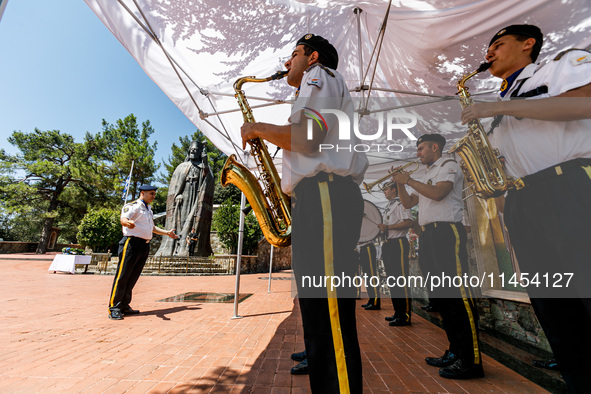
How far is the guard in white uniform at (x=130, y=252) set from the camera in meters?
4.48

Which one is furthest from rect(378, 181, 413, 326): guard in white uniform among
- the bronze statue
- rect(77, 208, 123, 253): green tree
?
rect(77, 208, 123, 253): green tree

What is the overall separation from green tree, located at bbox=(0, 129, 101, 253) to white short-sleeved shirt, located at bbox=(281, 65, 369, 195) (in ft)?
112

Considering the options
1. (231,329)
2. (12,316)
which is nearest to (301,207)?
(231,329)

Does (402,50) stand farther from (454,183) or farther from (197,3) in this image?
(197,3)

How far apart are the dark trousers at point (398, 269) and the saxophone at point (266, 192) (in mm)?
2837

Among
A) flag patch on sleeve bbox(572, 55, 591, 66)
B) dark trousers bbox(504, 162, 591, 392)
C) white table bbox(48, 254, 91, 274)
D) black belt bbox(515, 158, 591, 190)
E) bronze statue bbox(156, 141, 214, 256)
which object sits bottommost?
white table bbox(48, 254, 91, 274)

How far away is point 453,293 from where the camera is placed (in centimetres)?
250

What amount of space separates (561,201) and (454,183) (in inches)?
62.7

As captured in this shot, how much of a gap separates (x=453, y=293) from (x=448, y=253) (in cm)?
39

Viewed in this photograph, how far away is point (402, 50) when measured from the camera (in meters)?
3.82

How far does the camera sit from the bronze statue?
15.1m

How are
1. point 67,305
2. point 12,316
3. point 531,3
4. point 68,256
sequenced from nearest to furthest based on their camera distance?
1. point 531,3
2. point 12,316
3. point 67,305
4. point 68,256

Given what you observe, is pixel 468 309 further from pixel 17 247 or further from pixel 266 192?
pixel 17 247

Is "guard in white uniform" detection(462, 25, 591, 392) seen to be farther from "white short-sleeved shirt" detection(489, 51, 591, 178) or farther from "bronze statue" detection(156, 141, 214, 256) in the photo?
"bronze statue" detection(156, 141, 214, 256)
